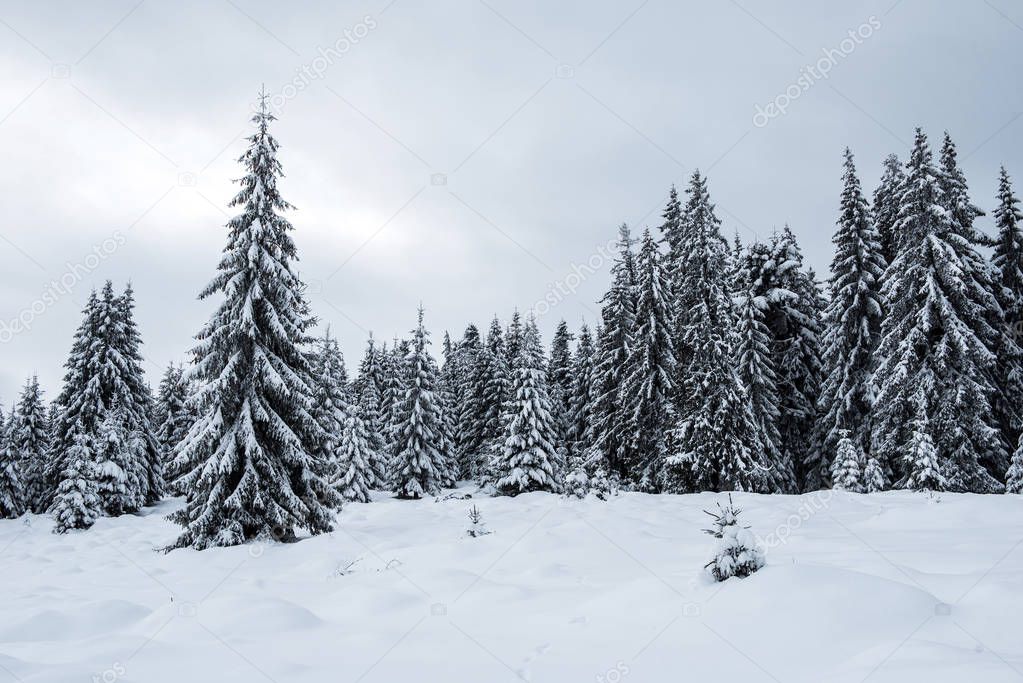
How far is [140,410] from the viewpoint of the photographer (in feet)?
105

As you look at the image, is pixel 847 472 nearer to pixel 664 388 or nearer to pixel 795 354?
pixel 664 388

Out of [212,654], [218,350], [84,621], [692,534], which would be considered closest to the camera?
[212,654]

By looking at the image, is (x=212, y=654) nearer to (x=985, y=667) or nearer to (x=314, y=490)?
(x=985, y=667)

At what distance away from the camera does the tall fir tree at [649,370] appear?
27031 mm

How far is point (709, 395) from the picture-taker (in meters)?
23.5

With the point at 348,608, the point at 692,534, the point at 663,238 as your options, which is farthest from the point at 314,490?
the point at 663,238

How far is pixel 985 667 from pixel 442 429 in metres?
39.4

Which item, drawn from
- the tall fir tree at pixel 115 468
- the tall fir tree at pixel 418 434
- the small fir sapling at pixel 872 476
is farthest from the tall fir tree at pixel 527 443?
the tall fir tree at pixel 115 468

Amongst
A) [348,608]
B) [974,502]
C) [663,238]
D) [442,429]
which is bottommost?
[348,608]

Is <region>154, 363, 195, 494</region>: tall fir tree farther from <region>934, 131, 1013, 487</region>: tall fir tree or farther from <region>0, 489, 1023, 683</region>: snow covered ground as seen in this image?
<region>934, 131, 1013, 487</region>: tall fir tree

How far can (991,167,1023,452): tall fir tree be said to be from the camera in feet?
74.8

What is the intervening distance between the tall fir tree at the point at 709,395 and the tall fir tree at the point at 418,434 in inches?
659

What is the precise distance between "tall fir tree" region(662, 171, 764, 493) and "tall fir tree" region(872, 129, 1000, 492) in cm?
512

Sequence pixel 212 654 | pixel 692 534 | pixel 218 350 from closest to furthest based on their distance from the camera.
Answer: pixel 212 654 < pixel 692 534 < pixel 218 350
